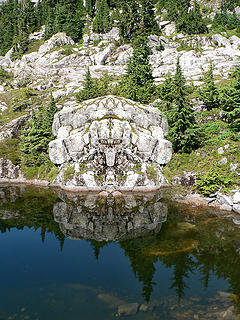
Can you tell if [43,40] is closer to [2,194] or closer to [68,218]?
[2,194]

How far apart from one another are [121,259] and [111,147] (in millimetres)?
22675

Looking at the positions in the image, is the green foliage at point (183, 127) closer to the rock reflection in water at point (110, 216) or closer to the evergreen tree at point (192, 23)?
the rock reflection in water at point (110, 216)

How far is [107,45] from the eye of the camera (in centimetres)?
9225

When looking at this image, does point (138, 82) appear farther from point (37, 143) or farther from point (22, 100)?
point (22, 100)

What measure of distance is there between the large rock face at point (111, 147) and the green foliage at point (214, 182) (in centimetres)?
741

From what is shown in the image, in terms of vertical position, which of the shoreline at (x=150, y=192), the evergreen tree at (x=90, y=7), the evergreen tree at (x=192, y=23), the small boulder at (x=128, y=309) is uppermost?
the evergreen tree at (x=90, y=7)

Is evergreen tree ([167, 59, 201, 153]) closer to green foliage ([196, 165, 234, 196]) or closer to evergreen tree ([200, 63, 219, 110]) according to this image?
green foliage ([196, 165, 234, 196])

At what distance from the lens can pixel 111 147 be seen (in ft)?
126

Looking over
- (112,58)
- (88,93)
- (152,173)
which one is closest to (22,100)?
(88,93)

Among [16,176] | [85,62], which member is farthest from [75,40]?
[16,176]

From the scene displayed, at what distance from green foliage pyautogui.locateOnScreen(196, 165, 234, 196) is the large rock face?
7.41 metres

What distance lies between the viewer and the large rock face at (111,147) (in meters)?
36.7

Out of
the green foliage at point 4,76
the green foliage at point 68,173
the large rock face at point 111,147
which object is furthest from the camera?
the green foliage at point 4,76

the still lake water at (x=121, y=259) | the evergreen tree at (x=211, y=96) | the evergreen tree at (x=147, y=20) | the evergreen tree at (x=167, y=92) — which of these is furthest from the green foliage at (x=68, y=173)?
the evergreen tree at (x=147, y=20)
